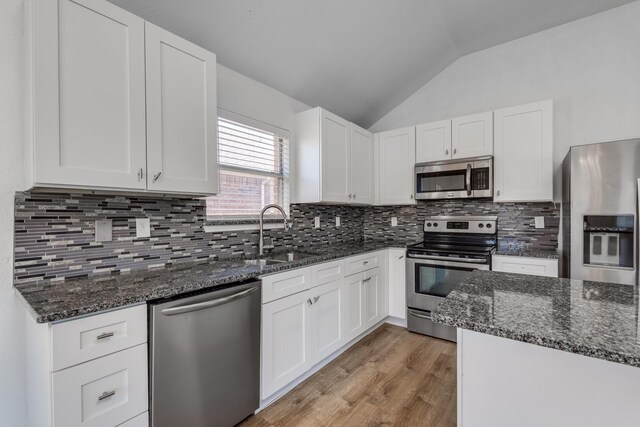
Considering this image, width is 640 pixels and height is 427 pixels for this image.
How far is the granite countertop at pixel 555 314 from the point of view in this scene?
2.42 ft

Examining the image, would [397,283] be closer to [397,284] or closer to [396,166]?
[397,284]

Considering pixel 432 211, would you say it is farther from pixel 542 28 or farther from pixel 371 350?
pixel 542 28

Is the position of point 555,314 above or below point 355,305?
above

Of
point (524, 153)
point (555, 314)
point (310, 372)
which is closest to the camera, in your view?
point (555, 314)

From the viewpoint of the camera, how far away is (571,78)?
283cm

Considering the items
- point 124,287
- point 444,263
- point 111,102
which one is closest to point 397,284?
point 444,263

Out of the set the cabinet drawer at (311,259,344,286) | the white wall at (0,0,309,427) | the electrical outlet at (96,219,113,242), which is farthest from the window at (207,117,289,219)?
the white wall at (0,0,309,427)

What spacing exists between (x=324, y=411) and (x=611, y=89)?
358 centimetres

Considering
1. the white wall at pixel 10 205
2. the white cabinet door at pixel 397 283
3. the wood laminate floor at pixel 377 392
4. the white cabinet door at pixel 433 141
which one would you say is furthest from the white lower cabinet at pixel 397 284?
the white wall at pixel 10 205

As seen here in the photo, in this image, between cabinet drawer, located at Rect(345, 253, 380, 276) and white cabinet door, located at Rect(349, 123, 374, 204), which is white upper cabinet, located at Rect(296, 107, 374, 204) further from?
cabinet drawer, located at Rect(345, 253, 380, 276)

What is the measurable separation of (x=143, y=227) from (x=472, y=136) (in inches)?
117

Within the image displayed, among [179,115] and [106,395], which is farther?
[179,115]

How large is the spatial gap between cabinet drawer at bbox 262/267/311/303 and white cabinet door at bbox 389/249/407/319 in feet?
4.46

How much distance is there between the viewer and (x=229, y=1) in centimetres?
183
